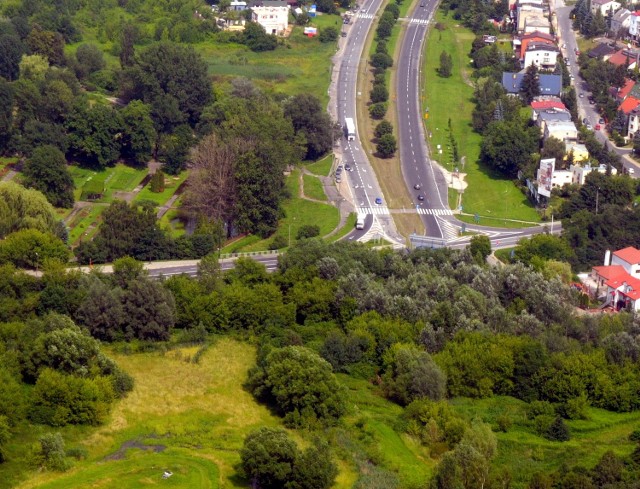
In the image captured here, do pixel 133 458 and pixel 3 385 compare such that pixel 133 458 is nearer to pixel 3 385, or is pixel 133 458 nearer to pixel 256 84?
pixel 3 385

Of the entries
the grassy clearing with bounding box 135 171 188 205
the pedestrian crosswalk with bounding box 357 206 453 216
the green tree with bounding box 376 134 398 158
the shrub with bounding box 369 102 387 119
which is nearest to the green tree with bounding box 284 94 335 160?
the green tree with bounding box 376 134 398 158

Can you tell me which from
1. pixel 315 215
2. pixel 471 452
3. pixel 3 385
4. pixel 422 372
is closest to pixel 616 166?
pixel 315 215

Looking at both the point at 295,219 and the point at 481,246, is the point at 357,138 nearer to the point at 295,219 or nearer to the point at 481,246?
the point at 295,219

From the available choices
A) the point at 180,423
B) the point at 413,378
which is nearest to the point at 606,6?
the point at 413,378

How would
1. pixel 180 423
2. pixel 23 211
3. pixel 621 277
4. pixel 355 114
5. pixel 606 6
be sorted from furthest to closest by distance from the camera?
pixel 606 6 < pixel 355 114 < pixel 23 211 < pixel 621 277 < pixel 180 423

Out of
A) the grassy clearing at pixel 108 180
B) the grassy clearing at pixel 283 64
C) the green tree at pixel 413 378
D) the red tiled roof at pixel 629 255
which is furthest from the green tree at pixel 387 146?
the green tree at pixel 413 378

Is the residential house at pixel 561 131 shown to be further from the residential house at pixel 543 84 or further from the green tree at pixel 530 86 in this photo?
the residential house at pixel 543 84
